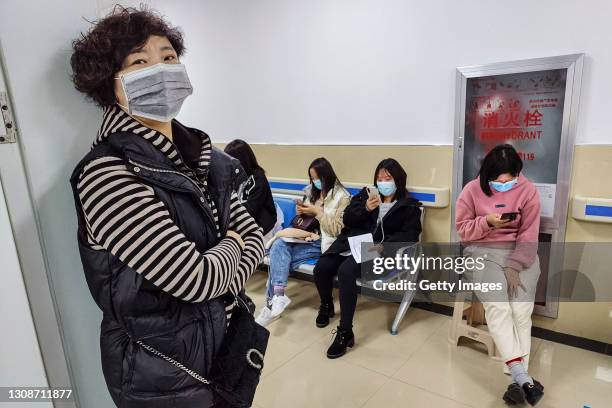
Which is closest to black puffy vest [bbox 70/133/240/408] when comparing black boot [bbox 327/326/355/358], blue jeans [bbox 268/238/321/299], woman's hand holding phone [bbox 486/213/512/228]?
black boot [bbox 327/326/355/358]

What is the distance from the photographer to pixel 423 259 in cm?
316

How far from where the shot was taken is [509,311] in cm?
232

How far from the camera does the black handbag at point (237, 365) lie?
44.5 inches

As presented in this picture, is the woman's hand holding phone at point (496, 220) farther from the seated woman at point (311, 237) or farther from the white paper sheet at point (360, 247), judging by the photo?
the seated woman at point (311, 237)

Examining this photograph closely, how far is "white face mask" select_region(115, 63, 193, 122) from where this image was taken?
1064 mm

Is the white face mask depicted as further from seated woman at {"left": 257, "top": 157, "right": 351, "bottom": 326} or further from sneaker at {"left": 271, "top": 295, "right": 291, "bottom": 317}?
sneaker at {"left": 271, "top": 295, "right": 291, "bottom": 317}

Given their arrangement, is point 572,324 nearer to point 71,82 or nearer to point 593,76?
point 593,76

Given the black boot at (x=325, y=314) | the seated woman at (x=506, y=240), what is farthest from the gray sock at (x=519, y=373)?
the black boot at (x=325, y=314)

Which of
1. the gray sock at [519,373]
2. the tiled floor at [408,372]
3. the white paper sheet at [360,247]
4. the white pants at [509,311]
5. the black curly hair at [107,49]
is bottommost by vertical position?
the tiled floor at [408,372]

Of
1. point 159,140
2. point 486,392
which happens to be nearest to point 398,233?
point 486,392

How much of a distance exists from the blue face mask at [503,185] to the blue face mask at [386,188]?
703 mm

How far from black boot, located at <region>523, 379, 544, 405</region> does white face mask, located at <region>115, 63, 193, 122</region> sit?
A: 7.35 feet

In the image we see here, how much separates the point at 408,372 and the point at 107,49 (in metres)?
2.36

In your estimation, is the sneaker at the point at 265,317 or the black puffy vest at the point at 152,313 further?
the sneaker at the point at 265,317
